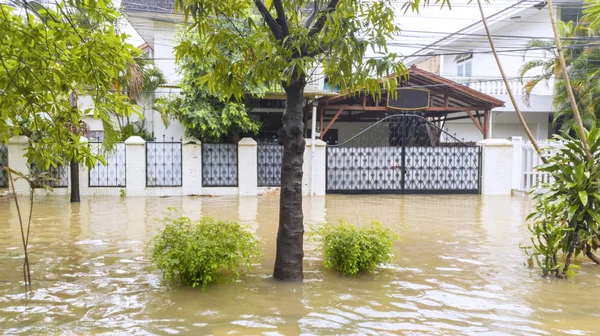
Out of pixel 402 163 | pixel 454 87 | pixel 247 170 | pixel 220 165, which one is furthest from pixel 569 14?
pixel 220 165

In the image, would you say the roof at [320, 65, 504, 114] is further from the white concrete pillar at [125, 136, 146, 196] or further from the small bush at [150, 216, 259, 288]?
the small bush at [150, 216, 259, 288]

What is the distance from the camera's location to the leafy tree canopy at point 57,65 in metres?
4.32

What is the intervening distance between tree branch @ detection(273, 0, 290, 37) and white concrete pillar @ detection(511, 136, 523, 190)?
42.5 feet

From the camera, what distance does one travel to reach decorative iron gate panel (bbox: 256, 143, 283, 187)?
50.9 feet

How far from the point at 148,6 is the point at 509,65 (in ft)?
55.0

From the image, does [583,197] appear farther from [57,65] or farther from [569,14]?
[569,14]

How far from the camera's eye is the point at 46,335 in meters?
3.83

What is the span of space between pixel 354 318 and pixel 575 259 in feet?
13.0

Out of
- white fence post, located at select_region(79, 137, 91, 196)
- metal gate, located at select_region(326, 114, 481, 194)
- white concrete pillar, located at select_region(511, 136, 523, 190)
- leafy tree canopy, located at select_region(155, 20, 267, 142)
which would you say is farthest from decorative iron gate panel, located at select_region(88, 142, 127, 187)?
white concrete pillar, located at select_region(511, 136, 523, 190)

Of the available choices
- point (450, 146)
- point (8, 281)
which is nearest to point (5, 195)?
point (8, 281)

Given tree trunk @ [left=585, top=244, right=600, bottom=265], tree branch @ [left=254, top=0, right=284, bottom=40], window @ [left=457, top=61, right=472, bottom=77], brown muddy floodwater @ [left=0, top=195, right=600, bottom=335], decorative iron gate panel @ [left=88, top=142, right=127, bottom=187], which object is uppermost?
window @ [left=457, top=61, right=472, bottom=77]

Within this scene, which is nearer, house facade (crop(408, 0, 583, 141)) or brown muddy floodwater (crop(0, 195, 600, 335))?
brown muddy floodwater (crop(0, 195, 600, 335))

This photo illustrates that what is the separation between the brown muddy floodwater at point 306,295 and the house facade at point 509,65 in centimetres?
1497

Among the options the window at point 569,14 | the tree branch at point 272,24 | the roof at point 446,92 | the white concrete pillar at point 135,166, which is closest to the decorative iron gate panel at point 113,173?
the white concrete pillar at point 135,166
